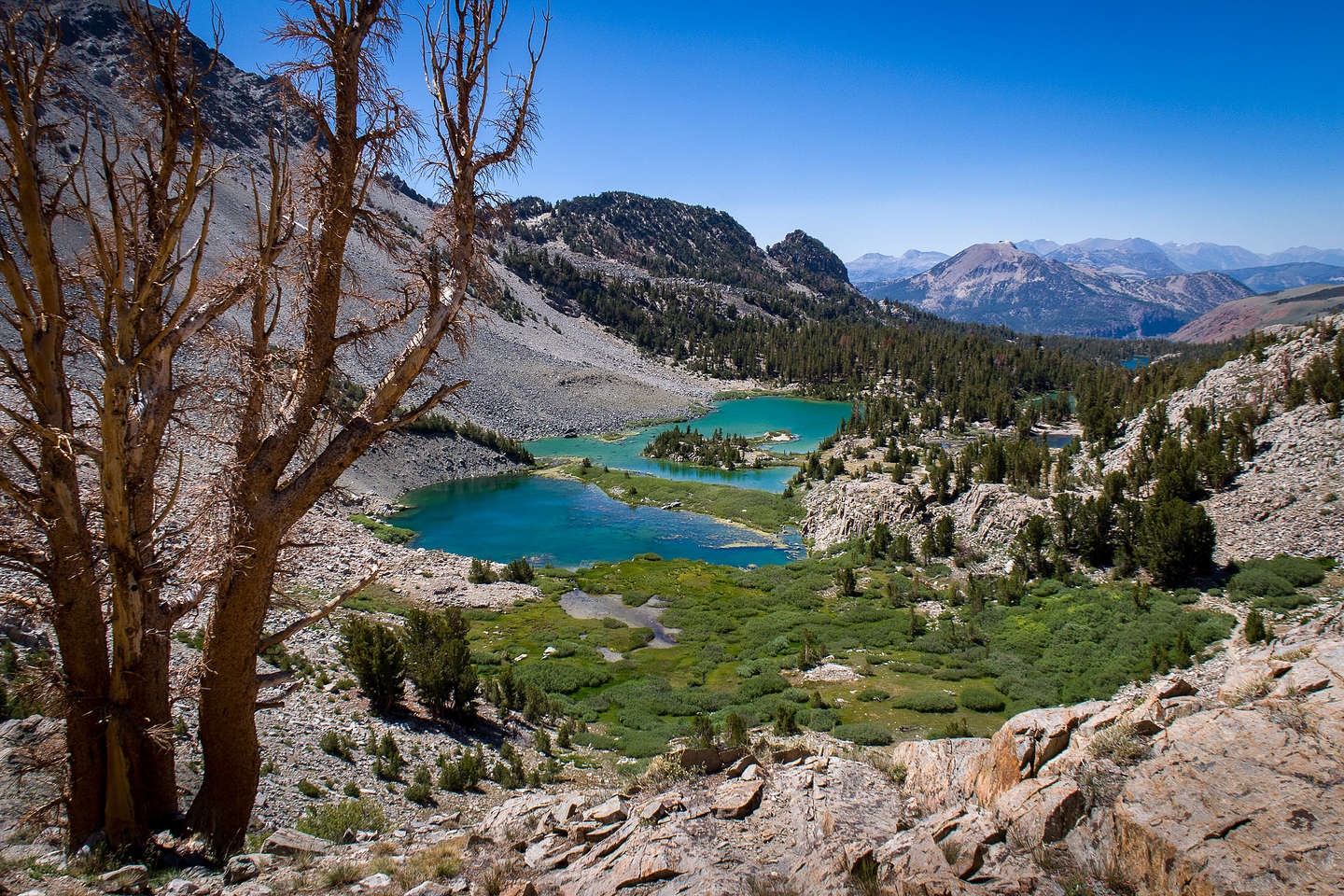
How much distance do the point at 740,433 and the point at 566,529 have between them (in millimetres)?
40179

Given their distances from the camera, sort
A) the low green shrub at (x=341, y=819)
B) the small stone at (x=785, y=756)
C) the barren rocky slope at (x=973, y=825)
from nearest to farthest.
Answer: the barren rocky slope at (x=973, y=825) → the low green shrub at (x=341, y=819) → the small stone at (x=785, y=756)

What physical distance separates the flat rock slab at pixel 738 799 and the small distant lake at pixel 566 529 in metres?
26.0

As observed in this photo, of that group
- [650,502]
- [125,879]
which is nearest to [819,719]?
[125,879]

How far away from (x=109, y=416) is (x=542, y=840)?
17.8ft

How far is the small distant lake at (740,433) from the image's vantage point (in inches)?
2200

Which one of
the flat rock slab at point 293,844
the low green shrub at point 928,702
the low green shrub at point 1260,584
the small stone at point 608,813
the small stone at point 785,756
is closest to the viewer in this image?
the flat rock slab at point 293,844

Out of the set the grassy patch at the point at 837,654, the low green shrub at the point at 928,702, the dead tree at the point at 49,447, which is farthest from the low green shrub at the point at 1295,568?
the dead tree at the point at 49,447

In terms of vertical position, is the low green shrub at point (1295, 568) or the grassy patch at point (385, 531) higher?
the grassy patch at point (385, 531)

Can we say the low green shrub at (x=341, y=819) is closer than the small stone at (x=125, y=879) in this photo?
No

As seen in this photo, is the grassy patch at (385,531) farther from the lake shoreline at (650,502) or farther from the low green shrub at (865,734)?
the low green shrub at (865,734)

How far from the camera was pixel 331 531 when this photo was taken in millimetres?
31094

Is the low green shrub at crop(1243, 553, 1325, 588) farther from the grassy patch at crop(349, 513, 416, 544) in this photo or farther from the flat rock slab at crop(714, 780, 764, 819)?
the grassy patch at crop(349, 513, 416, 544)

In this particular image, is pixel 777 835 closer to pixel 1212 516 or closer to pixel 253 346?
pixel 253 346

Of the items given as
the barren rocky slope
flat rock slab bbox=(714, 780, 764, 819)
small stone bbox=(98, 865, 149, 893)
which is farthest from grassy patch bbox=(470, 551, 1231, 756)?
small stone bbox=(98, 865, 149, 893)
